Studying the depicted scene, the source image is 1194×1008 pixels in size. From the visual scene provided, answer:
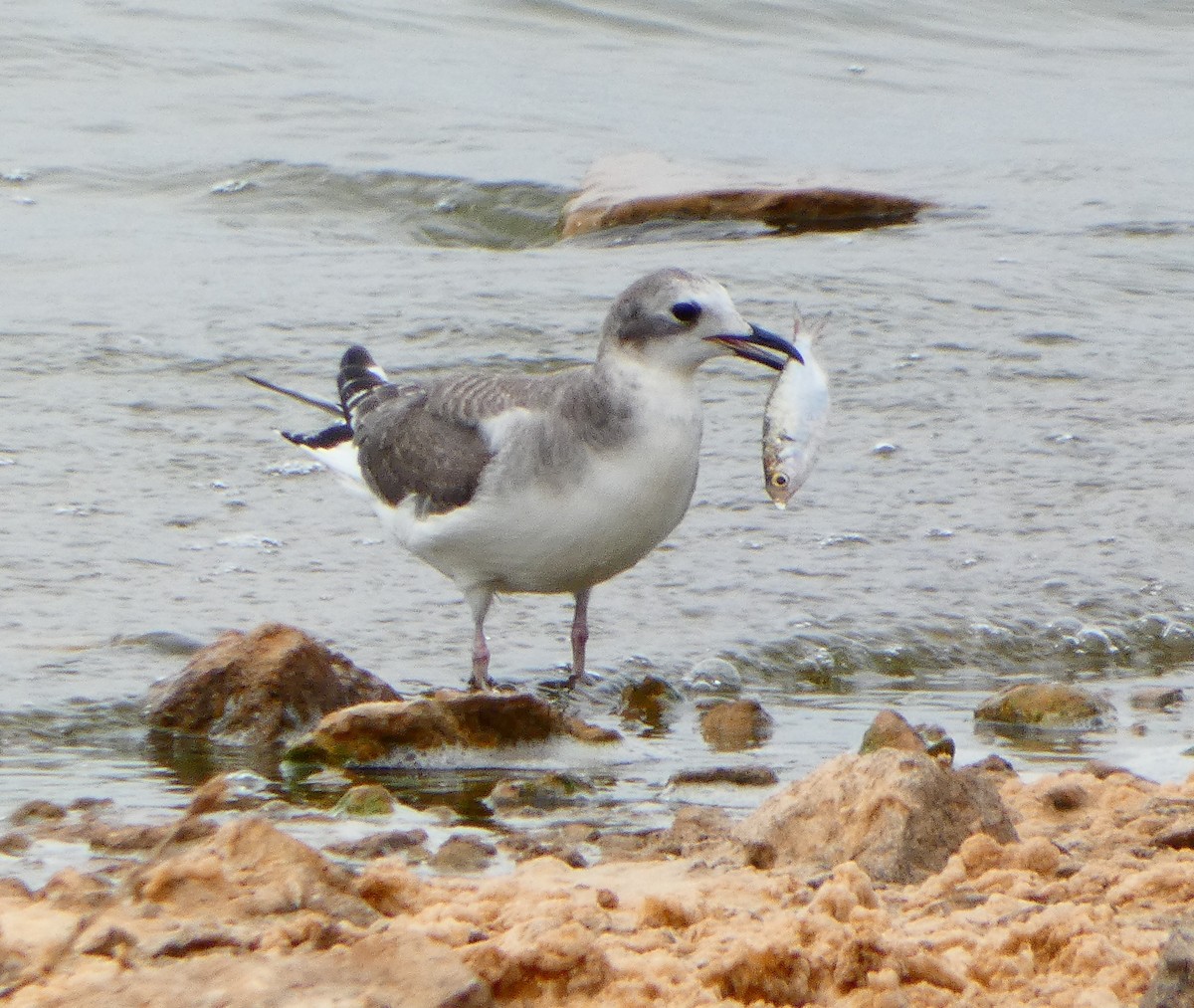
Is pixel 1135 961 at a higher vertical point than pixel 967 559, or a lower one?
higher

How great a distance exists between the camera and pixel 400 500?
5.78 meters

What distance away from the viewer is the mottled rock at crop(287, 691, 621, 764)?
14.5ft

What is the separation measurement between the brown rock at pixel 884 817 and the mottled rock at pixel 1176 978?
923 mm

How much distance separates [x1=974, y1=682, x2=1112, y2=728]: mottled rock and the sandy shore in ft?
5.12

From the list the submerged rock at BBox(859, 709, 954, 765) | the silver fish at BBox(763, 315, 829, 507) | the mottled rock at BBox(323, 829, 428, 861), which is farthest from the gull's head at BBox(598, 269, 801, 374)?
the mottled rock at BBox(323, 829, 428, 861)

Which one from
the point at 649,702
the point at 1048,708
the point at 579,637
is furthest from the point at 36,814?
the point at 1048,708

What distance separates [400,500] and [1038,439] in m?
2.93

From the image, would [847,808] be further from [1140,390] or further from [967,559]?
[1140,390]

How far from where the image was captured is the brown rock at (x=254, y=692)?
4.70 meters

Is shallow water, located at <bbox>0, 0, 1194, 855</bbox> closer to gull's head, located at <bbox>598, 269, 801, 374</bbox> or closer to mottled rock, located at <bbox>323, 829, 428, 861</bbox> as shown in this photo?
mottled rock, located at <bbox>323, 829, 428, 861</bbox>

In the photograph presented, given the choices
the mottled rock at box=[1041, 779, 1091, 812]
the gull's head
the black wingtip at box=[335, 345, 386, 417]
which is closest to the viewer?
the mottled rock at box=[1041, 779, 1091, 812]

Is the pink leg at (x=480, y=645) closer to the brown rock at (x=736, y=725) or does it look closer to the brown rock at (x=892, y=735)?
the brown rock at (x=736, y=725)

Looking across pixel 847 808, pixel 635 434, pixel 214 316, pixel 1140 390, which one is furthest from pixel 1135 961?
pixel 214 316

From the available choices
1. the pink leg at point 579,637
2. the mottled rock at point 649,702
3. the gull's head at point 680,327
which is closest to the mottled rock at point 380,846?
the mottled rock at point 649,702
